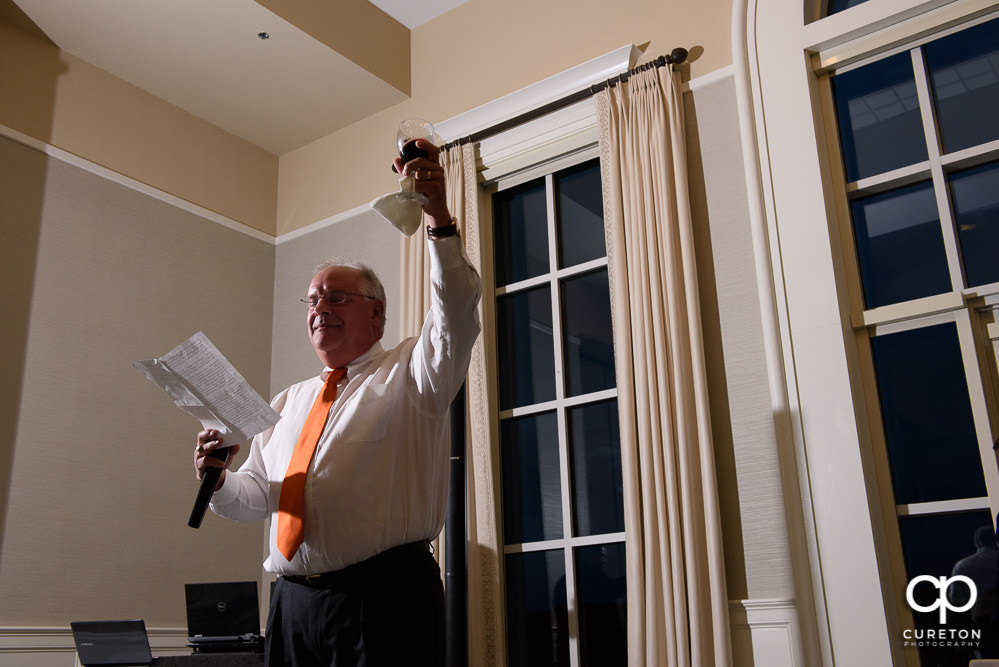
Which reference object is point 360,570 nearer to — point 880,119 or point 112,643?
point 112,643

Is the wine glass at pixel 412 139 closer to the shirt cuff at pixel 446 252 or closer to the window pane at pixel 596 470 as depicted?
the shirt cuff at pixel 446 252

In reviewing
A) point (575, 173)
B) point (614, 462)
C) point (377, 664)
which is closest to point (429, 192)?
point (377, 664)

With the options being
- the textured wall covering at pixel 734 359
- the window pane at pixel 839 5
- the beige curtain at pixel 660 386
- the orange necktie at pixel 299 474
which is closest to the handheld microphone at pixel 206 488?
the orange necktie at pixel 299 474

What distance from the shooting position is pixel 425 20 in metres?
4.51

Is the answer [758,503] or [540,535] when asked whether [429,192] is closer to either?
[758,503]

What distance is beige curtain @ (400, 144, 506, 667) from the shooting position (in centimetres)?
336

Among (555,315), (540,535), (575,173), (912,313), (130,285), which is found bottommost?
(540,535)

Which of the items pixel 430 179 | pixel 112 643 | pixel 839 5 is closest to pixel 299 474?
pixel 430 179

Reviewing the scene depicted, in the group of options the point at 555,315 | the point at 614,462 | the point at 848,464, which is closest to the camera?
the point at 848,464

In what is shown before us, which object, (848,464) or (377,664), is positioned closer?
(377,664)

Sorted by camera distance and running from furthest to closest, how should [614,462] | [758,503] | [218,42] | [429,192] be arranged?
[218,42]
[614,462]
[758,503]
[429,192]

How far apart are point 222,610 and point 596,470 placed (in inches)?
57.3

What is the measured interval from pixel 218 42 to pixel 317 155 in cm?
92

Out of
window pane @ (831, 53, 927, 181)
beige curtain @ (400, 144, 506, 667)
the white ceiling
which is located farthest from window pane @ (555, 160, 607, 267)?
the white ceiling
